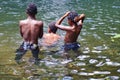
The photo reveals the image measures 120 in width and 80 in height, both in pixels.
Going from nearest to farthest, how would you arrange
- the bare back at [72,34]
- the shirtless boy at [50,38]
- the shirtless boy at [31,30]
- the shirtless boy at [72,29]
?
1. the shirtless boy at [31,30]
2. the shirtless boy at [72,29]
3. the bare back at [72,34]
4. the shirtless boy at [50,38]

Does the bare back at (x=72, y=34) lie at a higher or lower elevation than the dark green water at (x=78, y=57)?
higher

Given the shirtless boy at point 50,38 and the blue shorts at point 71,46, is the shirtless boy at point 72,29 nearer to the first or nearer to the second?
the blue shorts at point 71,46

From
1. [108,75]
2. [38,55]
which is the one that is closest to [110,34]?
[38,55]

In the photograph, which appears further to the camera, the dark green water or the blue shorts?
the blue shorts

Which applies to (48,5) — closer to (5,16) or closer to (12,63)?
(5,16)

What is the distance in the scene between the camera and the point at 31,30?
1085 centimetres

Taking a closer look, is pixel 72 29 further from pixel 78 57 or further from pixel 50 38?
pixel 50 38

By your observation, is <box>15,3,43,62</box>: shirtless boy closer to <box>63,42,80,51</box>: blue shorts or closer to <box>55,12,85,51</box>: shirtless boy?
<box>55,12,85,51</box>: shirtless boy

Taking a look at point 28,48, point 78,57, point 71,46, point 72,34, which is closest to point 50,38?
Answer: point 71,46

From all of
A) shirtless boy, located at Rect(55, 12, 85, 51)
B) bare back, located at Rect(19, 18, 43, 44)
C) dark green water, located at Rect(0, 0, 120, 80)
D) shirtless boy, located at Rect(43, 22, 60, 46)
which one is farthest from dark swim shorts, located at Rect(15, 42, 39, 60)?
shirtless boy, located at Rect(43, 22, 60, 46)

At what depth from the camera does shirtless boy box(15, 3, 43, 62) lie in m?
10.8

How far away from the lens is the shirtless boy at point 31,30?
10.8 m

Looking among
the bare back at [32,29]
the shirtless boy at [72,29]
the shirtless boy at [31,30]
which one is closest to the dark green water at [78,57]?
the shirtless boy at [72,29]

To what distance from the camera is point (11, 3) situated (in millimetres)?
26516
